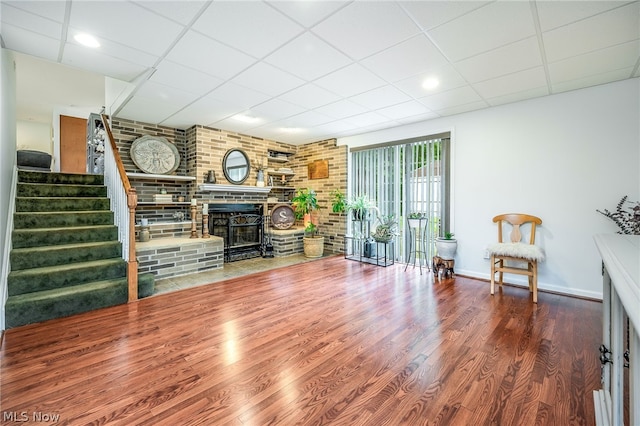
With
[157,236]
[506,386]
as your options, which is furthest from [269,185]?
[506,386]

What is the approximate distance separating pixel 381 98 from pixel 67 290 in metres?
4.18

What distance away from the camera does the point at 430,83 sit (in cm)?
314

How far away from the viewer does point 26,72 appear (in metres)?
3.89

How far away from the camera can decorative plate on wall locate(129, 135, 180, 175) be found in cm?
464

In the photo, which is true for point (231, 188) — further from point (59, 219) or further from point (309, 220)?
point (59, 219)

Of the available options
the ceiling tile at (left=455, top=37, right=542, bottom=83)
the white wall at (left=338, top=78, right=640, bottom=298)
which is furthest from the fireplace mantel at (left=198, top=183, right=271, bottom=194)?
the ceiling tile at (left=455, top=37, right=542, bottom=83)

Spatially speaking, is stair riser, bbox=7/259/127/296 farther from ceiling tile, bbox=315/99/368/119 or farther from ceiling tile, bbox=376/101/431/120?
ceiling tile, bbox=376/101/431/120

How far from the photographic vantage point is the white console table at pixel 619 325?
2.38ft

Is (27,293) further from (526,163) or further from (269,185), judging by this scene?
(526,163)

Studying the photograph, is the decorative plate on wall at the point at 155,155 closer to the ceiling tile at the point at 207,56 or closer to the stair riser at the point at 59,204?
the stair riser at the point at 59,204

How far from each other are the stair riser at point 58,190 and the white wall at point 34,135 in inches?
165

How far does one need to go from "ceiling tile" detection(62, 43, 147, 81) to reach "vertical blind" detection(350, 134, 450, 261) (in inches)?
150

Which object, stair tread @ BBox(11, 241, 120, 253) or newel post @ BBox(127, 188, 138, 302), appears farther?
newel post @ BBox(127, 188, 138, 302)

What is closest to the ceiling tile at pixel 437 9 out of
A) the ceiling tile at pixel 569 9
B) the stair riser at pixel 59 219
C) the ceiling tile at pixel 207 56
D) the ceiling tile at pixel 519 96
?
the ceiling tile at pixel 569 9
